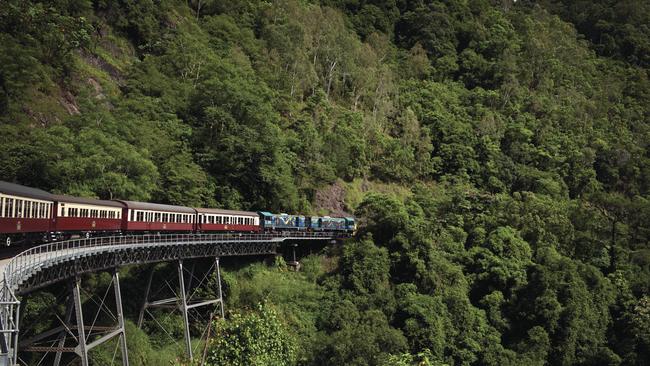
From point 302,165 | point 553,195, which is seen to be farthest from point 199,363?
point 553,195

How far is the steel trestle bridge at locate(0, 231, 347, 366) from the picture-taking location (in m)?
16.8

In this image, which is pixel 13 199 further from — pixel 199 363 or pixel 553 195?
pixel 553 195

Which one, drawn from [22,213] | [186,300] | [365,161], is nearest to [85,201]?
[22,213]

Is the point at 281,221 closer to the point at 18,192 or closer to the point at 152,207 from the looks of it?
the point at 152,207

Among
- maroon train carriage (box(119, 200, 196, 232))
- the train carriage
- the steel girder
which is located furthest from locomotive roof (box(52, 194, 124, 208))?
the train carriage

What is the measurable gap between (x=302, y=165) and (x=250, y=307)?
19.9 meters

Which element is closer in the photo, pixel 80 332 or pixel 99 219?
pixel 80 332

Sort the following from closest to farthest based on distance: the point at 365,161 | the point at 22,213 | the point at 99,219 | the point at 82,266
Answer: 1. the point at 22,213
2. the point at 82,266
3. the point at 99,219
4. the point at 365,161

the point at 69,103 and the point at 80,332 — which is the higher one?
the point at 69,103

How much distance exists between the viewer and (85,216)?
3125 centimetres

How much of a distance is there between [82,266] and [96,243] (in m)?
2.52

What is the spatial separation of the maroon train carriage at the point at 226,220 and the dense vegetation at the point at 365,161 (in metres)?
3.24

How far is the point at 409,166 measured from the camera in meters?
73.5

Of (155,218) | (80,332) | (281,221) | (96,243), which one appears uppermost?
(155,218)
